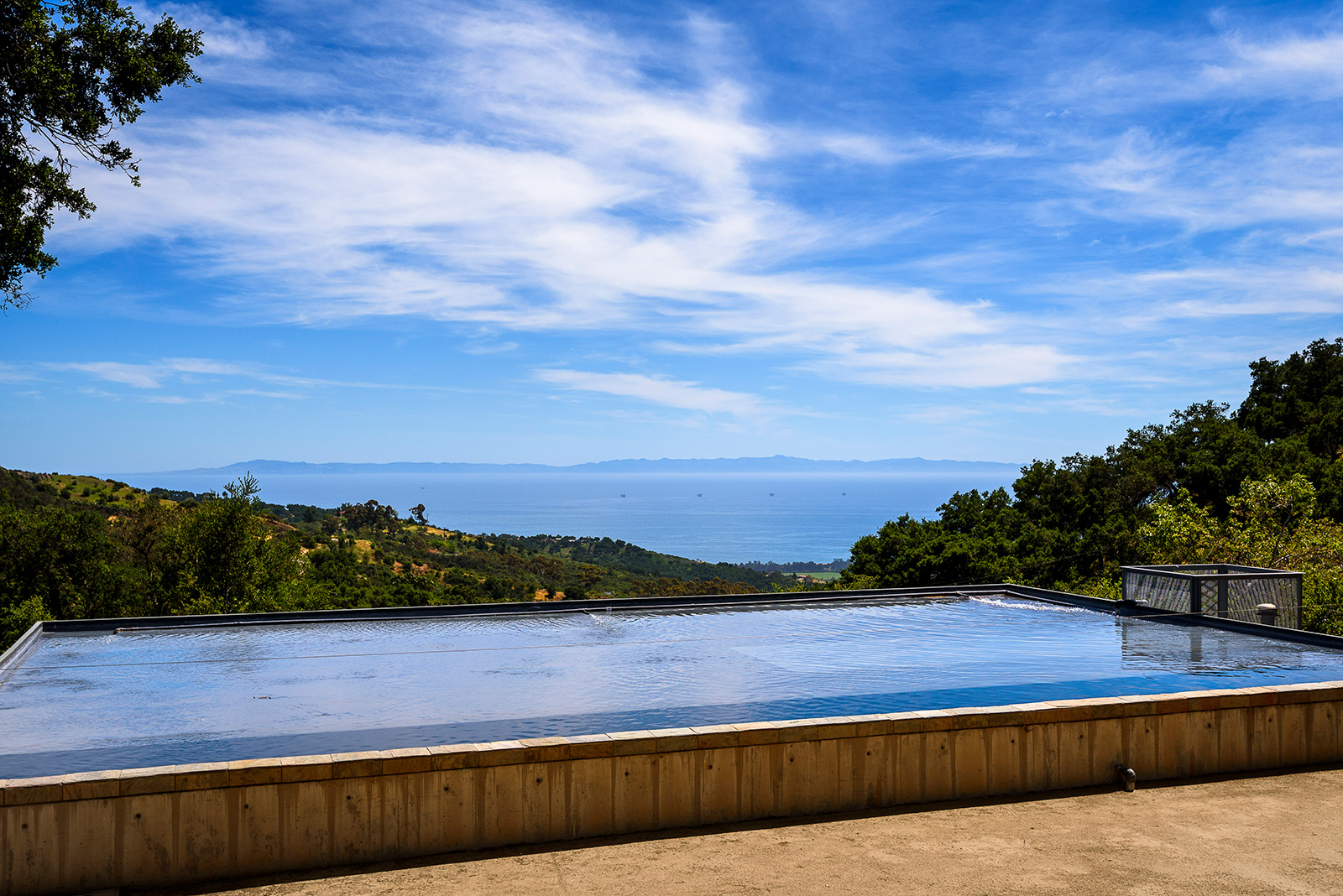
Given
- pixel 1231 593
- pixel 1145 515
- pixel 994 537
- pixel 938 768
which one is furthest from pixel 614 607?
pixel 1145 515

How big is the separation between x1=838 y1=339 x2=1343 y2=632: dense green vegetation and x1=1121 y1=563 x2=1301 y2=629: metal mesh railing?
7.99 metres

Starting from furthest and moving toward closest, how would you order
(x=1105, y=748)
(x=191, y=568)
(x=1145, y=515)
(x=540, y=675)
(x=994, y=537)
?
(x=1145, y=515) < (x=994, y=537) < (x=191, y=568) < (x=540, y=675) < (x=1105, y=748)

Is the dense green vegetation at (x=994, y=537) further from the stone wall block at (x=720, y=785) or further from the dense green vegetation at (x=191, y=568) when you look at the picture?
the stone wall block at (x=720, y=785)

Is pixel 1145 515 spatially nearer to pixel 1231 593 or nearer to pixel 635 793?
pixel 1231 593

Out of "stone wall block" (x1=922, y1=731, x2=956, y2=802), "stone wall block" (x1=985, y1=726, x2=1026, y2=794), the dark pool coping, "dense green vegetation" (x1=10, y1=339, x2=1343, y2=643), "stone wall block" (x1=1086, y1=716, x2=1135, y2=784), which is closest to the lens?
"stone wall block" (x1=922, y1=731, x2=956, y2=802)

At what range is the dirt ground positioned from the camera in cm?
487

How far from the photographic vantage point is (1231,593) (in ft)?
42.2

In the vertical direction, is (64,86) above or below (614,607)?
above

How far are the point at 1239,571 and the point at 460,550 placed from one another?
52.6 meters

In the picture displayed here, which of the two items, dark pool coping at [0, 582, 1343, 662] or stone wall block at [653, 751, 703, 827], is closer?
stone wall block at [653, 751, 703, 827]

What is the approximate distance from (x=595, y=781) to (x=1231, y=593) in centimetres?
1084

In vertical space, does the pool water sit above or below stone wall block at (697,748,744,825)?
below

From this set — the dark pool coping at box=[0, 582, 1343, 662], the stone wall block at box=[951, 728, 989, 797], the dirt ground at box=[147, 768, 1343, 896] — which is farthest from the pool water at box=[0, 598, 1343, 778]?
the dirt ground at box=[147, 768, 1343, 896]

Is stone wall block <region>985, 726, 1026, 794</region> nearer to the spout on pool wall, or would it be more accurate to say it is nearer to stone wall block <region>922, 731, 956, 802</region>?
the spout on pool wall
